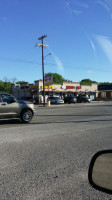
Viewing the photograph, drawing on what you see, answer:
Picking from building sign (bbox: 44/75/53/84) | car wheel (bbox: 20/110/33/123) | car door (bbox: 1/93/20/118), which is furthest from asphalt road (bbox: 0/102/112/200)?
building sign (bbox: 44/75/53/84)

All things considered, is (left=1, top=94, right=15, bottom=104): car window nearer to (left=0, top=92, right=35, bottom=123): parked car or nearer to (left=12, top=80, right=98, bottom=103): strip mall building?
(left=0, top=92, right=35, bottom=123): parked car

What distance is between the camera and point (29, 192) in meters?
3.10

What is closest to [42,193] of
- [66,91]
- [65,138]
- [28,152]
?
[28,152]

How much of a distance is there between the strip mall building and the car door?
33.5m

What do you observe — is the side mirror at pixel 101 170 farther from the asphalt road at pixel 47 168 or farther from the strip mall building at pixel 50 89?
the strip mall building at pixel 50 89

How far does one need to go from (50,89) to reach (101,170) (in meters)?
45.2

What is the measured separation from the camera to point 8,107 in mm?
10453

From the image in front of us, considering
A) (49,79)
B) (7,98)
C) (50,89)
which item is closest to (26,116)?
(7,98)

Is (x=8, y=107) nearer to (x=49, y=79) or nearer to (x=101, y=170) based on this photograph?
(x=101, y=170)

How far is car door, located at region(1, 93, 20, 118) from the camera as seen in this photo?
33.9 ft

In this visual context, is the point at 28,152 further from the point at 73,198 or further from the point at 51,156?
the point at 73,198

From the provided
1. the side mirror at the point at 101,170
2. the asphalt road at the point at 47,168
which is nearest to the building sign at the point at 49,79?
the asphalt road at the point at 47,168

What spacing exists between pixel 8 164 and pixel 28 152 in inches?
37.3

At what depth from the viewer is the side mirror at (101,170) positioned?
5.29 ft
